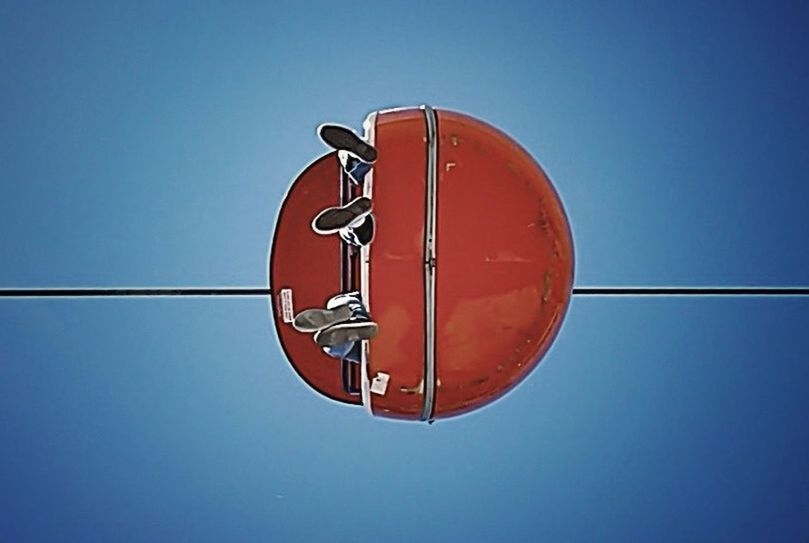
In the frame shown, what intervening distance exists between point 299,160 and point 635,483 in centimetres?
80

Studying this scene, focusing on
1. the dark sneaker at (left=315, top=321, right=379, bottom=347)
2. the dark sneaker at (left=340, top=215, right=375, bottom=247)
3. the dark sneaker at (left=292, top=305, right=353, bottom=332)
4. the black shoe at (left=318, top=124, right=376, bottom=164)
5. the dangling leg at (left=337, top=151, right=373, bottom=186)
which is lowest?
the dark sneaker at (left=315, top=321, right=379, bottom=347)

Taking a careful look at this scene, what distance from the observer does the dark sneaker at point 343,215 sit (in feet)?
3.24

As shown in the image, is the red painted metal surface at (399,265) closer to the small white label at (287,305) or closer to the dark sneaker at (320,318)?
the dark sneaker at (320,318)

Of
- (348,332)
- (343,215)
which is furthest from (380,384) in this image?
(343,215)

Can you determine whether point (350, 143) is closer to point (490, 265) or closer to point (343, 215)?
point (343, 215)

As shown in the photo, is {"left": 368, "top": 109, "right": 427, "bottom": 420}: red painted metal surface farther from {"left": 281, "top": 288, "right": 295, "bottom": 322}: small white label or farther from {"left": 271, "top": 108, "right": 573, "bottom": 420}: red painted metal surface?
{"left": 281, "top": 288, "right": 295, "bottom": 322}: small white label

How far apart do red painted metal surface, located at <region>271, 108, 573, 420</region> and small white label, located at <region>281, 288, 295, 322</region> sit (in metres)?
0.05

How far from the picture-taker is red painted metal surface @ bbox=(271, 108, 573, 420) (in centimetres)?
100

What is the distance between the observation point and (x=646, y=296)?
152 cm

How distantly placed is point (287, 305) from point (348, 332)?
0.59ft

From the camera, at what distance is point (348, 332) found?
97 centimetres

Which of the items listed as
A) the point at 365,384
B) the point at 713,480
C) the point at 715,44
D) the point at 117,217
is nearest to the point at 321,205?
the point at 365,384

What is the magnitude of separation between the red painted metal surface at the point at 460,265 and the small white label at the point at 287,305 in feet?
0.15

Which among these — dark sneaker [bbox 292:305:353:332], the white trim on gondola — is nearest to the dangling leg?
the white trim on gondola
